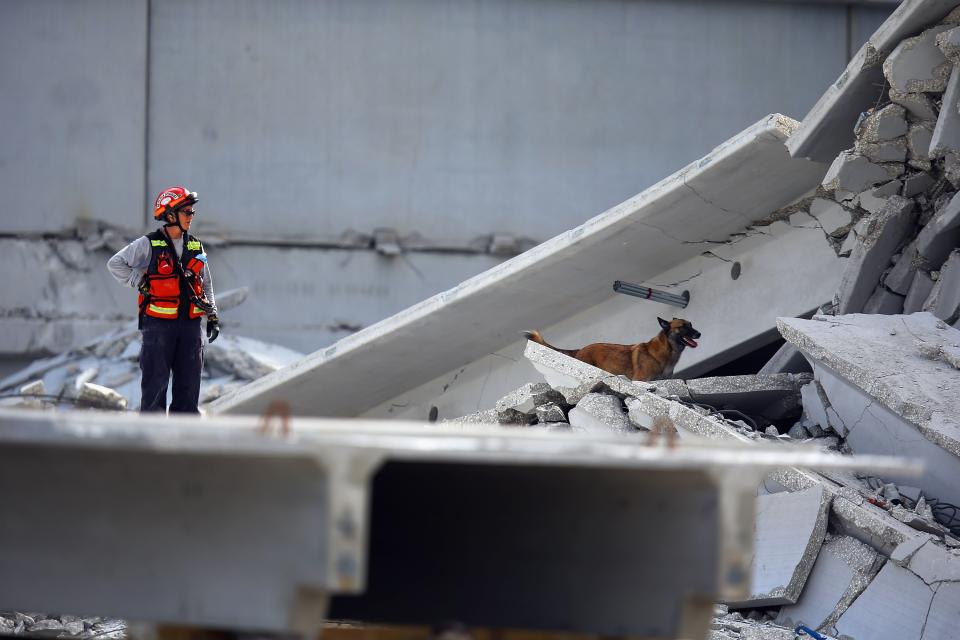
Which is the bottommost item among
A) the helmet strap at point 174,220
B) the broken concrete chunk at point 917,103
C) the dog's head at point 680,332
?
the dog's head at point 680,332

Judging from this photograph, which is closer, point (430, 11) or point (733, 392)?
point (733, 392)

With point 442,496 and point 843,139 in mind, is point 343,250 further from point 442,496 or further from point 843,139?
point 442,496

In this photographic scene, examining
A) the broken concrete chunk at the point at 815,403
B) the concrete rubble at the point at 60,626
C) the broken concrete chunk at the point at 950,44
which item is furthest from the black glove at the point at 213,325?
the broken concrete chunk at the point at 950,44

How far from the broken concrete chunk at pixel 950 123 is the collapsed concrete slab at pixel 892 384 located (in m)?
0.96

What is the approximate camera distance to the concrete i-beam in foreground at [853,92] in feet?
21.9

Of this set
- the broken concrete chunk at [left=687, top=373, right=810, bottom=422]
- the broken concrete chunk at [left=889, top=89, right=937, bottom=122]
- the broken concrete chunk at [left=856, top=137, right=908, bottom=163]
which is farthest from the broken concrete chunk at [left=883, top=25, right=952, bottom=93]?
the broken concrete chunk at [left=687, top=373, right=810, bottom=422]

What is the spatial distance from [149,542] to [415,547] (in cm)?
109

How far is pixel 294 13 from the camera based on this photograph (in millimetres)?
13531

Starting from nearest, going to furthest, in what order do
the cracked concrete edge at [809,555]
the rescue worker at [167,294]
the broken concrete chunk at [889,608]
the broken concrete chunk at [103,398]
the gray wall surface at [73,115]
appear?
1. the broken concrete chunk at [889,608]
2. the cracked concrete edge at [809,555]
3. the rescue worker at [167,294]
4. the broken concrete chunk at [103,398]
5. the gray wall surface at [73,115]

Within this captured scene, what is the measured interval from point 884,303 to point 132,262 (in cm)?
446

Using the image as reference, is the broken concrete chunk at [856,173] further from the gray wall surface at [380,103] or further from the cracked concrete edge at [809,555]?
the gray wall surface at [380,103]

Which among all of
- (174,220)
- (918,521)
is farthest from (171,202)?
(918,521)

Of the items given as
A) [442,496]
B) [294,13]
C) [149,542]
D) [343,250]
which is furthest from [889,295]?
[294,13]

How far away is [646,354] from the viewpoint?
7.83 metres
